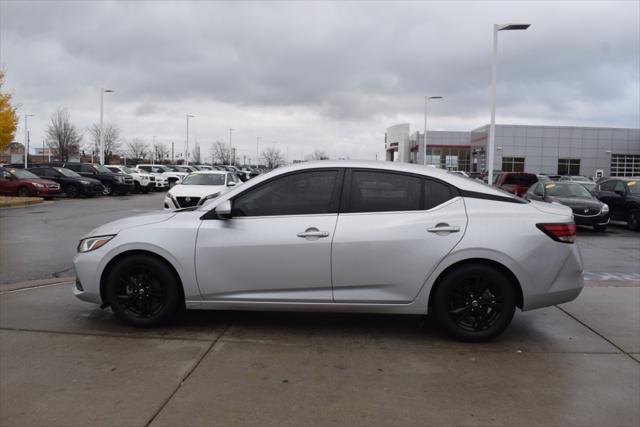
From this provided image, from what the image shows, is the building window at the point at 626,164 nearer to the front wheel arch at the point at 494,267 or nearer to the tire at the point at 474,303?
the front wheel arch at the point at 494,267

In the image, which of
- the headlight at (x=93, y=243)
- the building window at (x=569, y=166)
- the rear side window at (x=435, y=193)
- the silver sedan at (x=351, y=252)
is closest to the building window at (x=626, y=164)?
the building window at (x=569, y=166)

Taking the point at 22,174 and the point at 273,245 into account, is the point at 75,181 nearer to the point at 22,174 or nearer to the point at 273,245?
the point at 22,174

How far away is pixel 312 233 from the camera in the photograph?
4836mm

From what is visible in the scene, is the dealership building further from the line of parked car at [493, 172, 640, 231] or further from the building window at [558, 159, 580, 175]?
the line of parked car at [493, 172, 640, 231]

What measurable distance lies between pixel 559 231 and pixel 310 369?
2.51 meters

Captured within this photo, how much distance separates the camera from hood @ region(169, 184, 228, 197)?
1545 centimetres

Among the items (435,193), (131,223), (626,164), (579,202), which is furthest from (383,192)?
(626,164)

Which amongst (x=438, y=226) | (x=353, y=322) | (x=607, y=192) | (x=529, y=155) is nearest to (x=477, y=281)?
(x=438, y=226)

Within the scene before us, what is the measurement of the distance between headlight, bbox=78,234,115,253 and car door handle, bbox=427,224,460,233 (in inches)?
116

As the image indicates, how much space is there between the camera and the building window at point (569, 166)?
64.8 m

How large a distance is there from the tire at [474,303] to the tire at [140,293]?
245cm

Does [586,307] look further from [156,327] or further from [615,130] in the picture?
[615,130]

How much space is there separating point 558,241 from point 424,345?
1505 millimetres

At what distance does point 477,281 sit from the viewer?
191 inches
